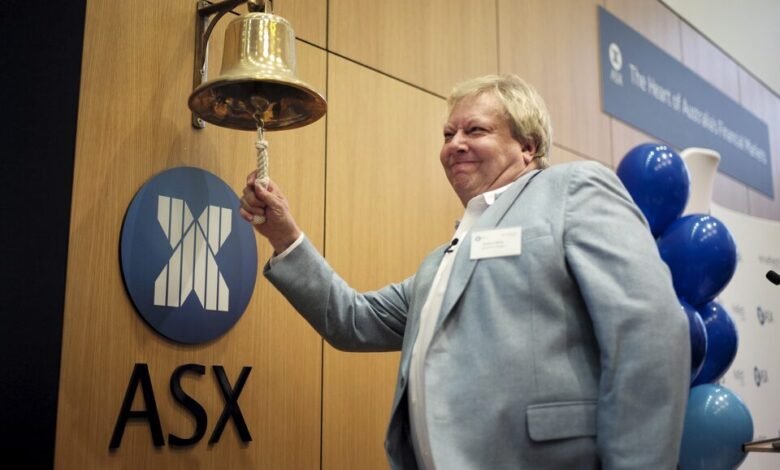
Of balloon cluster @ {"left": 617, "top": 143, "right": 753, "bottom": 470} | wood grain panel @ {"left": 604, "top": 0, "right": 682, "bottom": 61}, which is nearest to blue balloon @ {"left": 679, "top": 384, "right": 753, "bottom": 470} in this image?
balloon cluster @ {"left": 617, "top": 143, "right": 753, "bottom": 470}

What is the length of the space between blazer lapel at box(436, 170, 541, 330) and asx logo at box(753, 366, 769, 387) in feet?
9.99

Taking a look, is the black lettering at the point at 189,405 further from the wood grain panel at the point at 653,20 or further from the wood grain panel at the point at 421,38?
the wood grain panel at the point at 653,20

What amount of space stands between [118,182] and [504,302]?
1097 millimetres

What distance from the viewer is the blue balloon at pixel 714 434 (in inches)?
106

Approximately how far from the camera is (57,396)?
187cm

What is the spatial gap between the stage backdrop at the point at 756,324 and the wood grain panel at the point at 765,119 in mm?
2092

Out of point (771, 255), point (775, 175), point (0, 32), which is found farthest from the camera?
point (775, 175)

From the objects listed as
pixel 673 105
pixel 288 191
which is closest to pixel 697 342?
pixel 288 191

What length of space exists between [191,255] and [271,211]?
1.29 feet

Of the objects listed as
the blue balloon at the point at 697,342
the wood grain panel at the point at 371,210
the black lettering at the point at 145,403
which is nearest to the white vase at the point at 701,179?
the blue balloon at the point at 697,342

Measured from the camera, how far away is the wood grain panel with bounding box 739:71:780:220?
6484 millimetres

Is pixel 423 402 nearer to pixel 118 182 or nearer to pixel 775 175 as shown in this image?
pixel 118 182

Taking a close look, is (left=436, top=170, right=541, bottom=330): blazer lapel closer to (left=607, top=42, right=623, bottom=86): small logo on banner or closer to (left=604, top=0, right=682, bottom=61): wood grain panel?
(left=607, top=42, right=623, bottom=86): small logo on banner

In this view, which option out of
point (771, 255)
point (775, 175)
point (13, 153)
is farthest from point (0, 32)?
point (775, 175)
